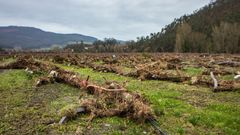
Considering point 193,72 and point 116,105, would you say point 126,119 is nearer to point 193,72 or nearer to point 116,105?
point 116,105

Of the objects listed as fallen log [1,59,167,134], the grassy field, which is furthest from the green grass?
fallen log [1,59,167,134]

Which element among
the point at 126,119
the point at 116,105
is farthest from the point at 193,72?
the point at 126,119

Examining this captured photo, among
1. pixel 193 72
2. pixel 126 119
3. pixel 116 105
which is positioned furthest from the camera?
pixel 193 72

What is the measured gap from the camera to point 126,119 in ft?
32.1

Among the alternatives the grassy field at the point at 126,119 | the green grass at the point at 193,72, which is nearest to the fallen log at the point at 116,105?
the grassy field at the point at 126,119

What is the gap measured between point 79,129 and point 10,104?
415 centimetres

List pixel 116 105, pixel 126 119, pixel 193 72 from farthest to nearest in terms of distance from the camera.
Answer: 1. pixel 193 72
2. pixel 116 105
3. pixel 126 119

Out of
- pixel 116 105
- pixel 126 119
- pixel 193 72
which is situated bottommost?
pixel 126 119

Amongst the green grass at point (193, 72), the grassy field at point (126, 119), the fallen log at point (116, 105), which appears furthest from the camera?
the green grass at point (193, 72)

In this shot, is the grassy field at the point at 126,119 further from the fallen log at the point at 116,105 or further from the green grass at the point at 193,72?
the green grass at the point at 193,72

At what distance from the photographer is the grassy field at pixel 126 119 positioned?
9.14 metres

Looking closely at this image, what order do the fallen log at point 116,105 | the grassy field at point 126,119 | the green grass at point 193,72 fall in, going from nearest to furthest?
the grassy field at point 126,119
the fallen log at point 116,105
the green grass at point 193,72

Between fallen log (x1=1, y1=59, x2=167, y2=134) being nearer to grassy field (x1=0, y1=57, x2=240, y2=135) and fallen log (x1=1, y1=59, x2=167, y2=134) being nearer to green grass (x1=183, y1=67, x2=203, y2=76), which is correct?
grassy field (x1=0, y1=57, x2=240, y2=135)

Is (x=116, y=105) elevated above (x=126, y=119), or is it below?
above
